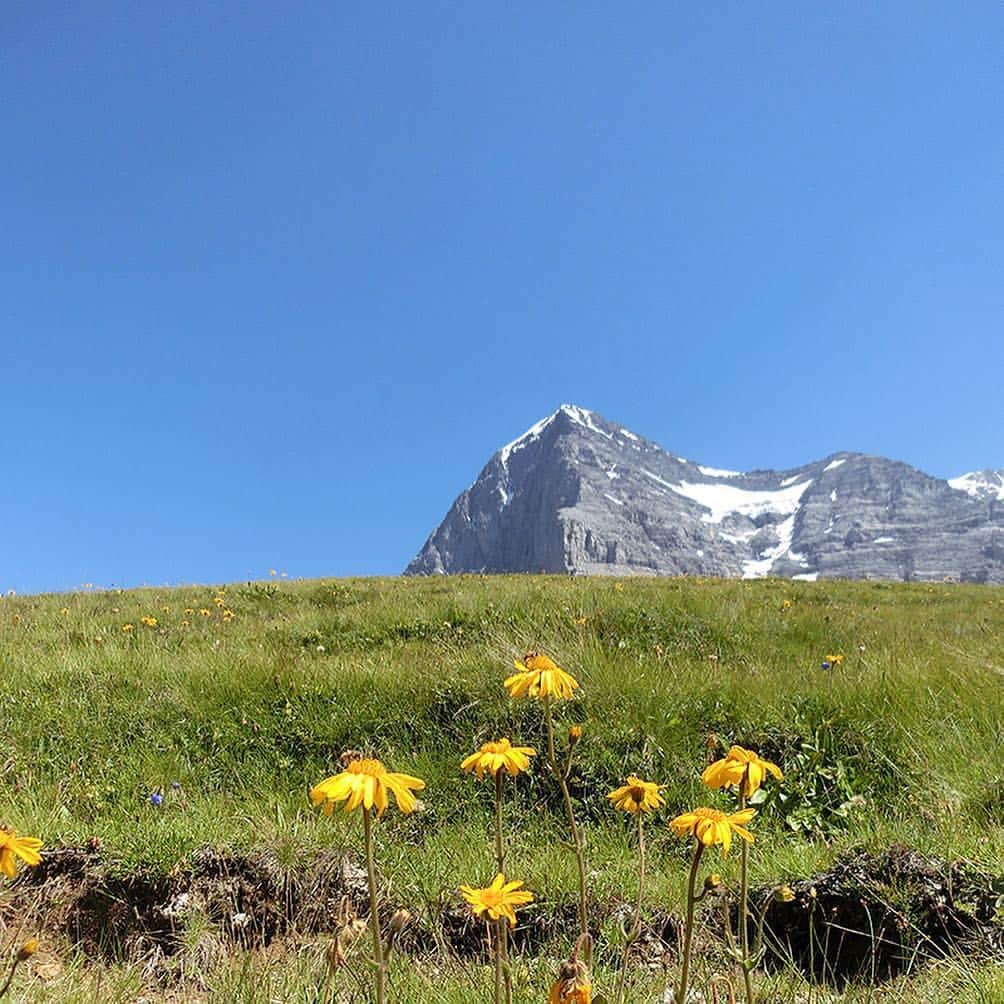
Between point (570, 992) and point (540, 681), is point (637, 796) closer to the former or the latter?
point (540, 681)

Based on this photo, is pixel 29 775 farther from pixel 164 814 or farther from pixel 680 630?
pixel 680 630

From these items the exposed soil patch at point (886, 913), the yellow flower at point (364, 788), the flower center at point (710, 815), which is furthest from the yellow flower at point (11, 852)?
the exposed soil patch at point (886, 913)

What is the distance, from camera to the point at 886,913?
3170 millimetres

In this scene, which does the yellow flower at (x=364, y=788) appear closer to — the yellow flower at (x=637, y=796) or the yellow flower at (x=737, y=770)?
the yellow flower at (x=637, y=796)

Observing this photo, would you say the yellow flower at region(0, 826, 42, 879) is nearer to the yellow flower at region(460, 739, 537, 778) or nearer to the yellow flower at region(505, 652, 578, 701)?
the yellow flower at region(460, 739, 537, 778)

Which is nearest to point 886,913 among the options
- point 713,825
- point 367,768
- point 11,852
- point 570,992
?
point 713,825

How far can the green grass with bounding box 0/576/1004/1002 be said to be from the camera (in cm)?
372

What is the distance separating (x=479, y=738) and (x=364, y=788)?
11.9 ft

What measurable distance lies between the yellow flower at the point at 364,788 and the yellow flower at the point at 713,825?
27.5 inches

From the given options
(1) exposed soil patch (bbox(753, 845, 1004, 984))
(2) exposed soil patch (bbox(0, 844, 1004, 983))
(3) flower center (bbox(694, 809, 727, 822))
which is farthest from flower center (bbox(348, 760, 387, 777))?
(1) exposed soil patch (bbox(753, 845, 1004, 984))

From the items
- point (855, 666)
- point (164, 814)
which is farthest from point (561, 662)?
point (164, 814)

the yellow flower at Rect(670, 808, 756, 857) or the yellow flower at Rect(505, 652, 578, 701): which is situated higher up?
the yellow flower at Rect(505, 652, 578, 701)

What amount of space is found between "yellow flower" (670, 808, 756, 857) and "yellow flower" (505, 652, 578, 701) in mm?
543

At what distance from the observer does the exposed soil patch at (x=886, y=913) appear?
303 cm
